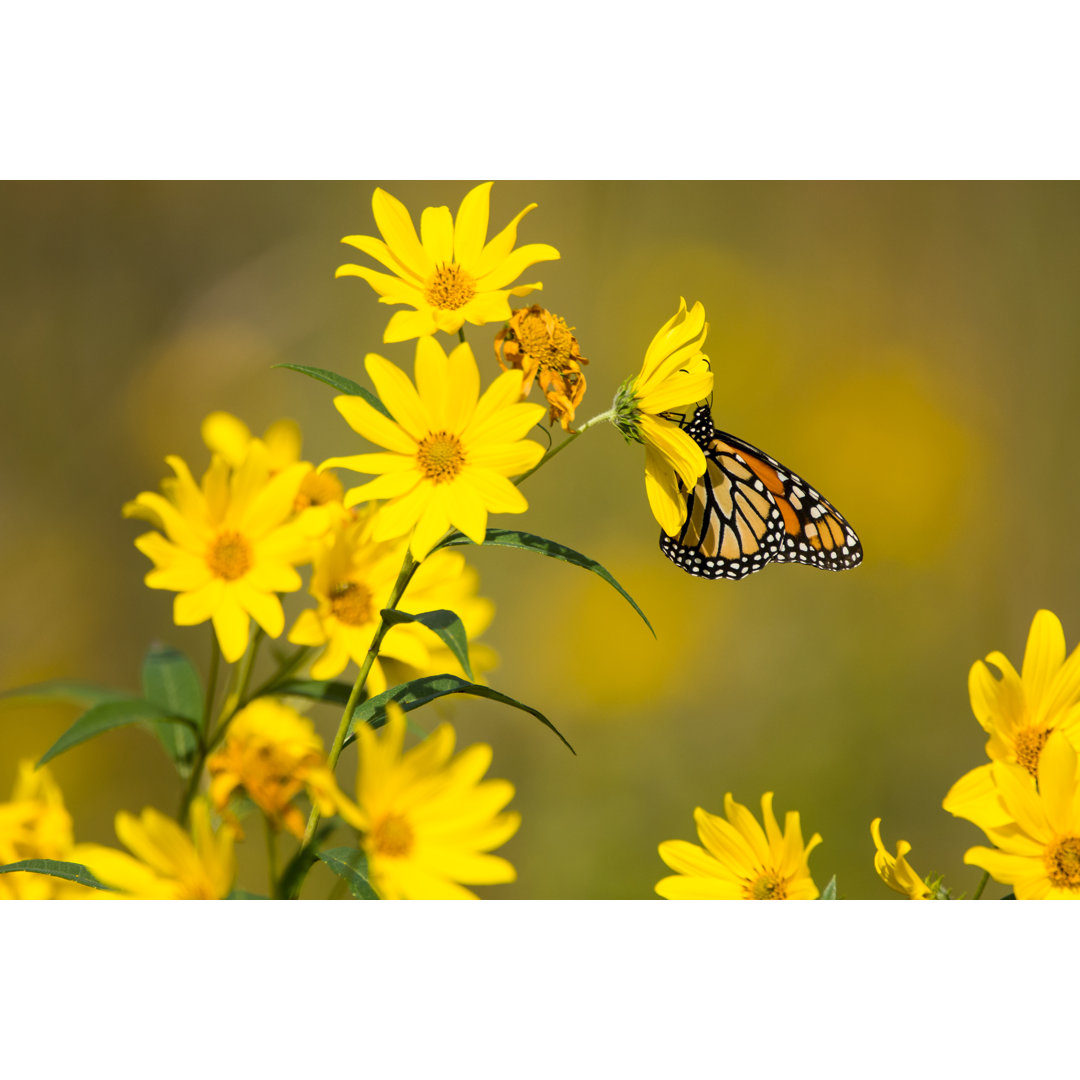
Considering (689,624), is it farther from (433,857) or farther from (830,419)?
(433,857)

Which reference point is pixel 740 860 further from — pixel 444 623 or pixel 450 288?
pixel 450 288

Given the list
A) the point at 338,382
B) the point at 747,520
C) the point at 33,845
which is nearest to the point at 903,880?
the point at 747,520

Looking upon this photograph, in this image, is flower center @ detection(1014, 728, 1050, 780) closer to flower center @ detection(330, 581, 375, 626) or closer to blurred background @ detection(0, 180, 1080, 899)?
blurred background @ detection(0, 180, 1080, 899)

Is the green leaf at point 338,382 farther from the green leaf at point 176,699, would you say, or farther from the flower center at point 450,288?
the green leaf at point 176,699

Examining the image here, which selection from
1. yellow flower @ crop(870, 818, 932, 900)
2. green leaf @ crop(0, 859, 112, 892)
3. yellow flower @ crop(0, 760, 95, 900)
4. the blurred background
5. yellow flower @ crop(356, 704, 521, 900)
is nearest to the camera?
yellow flower @ crop(356, 704, 521, 900)

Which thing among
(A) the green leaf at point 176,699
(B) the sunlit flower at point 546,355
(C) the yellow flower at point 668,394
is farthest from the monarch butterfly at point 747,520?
(A) the green leaf at point 176,699

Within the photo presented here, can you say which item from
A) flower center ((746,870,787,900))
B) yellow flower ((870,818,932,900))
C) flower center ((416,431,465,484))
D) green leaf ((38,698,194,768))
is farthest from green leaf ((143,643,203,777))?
yellow flower ((870,818,932,900))
